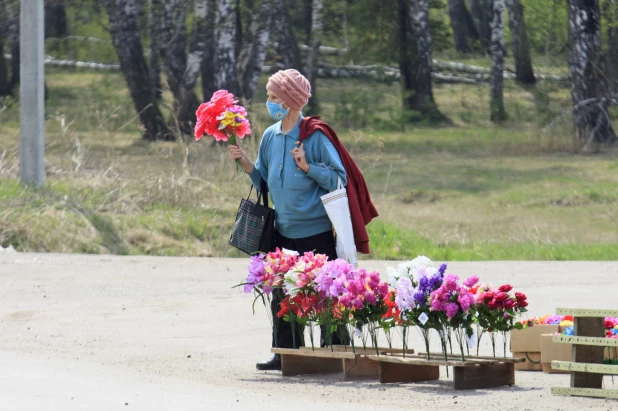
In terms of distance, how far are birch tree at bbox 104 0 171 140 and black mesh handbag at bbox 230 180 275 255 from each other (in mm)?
21964

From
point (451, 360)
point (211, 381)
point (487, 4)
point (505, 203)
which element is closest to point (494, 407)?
point (451, 360)

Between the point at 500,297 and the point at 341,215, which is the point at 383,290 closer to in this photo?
the point at 341,215

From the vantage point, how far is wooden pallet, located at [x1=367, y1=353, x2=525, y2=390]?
6867 mm

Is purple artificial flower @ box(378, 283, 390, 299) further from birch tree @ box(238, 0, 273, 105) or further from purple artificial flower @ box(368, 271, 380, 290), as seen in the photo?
birch tree @ box(238, 0, 273, 105)

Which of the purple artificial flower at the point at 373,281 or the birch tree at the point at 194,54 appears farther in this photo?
the birch tree at the point at 194,54

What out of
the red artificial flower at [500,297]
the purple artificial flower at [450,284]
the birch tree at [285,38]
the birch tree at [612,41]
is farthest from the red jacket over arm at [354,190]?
the birch tree at [612,41]

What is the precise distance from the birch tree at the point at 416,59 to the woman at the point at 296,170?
25728 mm

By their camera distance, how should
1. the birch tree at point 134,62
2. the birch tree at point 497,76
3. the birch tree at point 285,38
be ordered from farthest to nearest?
the birch tree at point 497,76
the birch tree at point 285,38
the birch tree at point 134,62

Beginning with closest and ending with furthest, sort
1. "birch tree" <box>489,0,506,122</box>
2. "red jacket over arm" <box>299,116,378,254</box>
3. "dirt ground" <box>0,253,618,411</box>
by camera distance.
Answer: "dirt ground" <box>0,253,618,411</box>
"red jacket over arm" <box>299,116,378,254</box>
"birch tree" <box>489,0,506,122</box>

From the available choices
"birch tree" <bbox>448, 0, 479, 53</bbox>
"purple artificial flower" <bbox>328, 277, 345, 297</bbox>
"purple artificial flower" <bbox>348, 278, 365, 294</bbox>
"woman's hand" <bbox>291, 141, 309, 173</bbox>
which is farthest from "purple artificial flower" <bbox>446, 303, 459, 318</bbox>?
"birch tree" <bbox>448, 0, 479, 53</bbox>

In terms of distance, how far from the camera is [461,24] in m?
50.3

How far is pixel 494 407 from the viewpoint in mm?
6258

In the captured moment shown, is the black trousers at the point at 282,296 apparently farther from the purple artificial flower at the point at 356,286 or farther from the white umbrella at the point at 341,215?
the purple artificial flower at the point at 356,286

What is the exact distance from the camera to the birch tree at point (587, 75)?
27194 millimetres
